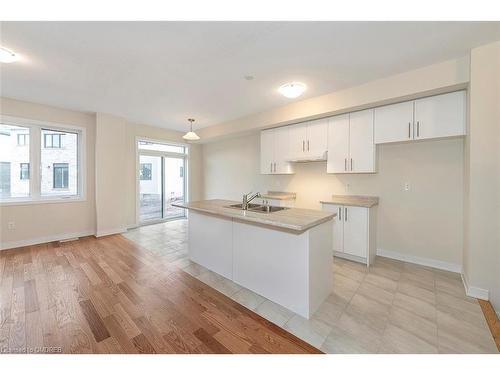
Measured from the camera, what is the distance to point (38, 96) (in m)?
3.38

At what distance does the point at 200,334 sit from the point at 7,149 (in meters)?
4.71

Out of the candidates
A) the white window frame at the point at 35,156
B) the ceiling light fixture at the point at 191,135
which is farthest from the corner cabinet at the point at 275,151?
the white window frame at the point at 35,156

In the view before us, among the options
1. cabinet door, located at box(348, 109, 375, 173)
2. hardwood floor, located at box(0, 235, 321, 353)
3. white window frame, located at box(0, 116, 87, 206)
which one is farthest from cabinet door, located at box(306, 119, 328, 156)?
white window frame, located at box(0, 116, 87, 206)

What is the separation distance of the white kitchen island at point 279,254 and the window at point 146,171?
3.46m

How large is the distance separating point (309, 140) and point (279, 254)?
2353 mm

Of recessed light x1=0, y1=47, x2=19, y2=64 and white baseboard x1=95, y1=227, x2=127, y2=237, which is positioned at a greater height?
recessed light x1=0, y1=47, x2=19, y2=64

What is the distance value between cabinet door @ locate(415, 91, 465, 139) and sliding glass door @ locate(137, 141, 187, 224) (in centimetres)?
556

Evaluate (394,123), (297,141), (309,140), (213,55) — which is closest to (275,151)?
(297,141)

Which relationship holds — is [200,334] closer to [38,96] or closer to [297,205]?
[297,205]

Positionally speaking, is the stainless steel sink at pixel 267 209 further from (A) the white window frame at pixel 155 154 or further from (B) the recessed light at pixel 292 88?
(A) the white window frame at pixel 155 154

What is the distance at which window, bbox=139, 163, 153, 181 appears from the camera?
17.5 feet

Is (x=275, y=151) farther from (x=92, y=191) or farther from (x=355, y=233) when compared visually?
(x=92, y=191)

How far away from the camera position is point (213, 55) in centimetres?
214

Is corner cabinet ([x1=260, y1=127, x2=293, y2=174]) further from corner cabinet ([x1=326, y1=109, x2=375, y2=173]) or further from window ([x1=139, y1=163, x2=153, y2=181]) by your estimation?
window ([x1=139, y1=163, x2=153, y2=181])
